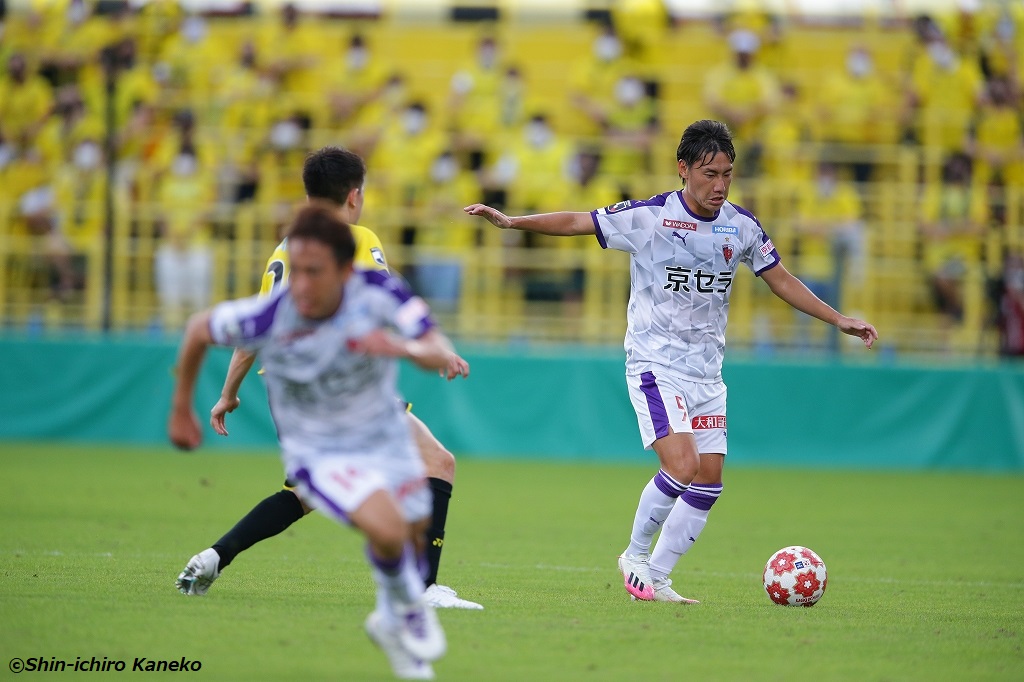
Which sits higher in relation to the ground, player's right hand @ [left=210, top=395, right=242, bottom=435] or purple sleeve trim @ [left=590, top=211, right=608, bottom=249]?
purple sleeve trim @ [left=590, top=211, right=608, bottom=249]

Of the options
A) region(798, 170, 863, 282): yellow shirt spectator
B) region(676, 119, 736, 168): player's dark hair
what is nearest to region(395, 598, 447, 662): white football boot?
region(676, 119, 736, 168): player's dark hair

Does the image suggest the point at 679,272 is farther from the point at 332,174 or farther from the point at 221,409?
the point at 221,409

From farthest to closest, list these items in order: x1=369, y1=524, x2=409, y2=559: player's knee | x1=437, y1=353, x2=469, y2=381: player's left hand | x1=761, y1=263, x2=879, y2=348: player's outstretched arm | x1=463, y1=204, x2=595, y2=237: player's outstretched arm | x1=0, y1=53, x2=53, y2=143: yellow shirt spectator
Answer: x1=0, y1=53, x2=53, y2=143: yellow shirt spectator, x1=761, y1=263, x2=879, y2=348: player's outstretched arm, x1=463, y1=204, x2=595, y2=237: player's outstretched arm, x1=437, y1=353, x2=469, y2=381: player's left hand, x1=369, y1=524, x2=409, y2=559: player's knee

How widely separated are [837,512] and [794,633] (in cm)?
673

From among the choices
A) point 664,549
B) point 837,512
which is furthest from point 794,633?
point 837,512

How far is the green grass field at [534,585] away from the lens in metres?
5.94

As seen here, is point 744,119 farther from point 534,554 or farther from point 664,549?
→ point 664,549

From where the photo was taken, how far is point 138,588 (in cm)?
747

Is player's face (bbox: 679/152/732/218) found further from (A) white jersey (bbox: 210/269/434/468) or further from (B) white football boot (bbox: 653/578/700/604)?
(A) white jersey (bbox: 210/269/434/468)

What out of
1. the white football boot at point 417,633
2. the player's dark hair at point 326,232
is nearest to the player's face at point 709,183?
the player's dark hair at point 326,232

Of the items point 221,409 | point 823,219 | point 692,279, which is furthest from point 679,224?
point 823,219

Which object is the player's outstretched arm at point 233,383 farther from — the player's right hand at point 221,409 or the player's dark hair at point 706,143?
the player's dark hair at point 706,143

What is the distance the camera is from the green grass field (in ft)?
19.5

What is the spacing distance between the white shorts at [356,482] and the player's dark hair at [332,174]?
1.86m
